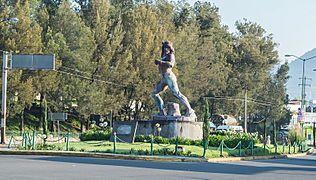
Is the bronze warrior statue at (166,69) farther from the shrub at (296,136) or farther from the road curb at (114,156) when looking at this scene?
the shrub at (296,136)

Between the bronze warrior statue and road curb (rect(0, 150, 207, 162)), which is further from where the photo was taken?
the bronze warrior statue

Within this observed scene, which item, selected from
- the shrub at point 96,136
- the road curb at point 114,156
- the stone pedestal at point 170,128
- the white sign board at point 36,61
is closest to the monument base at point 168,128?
the stone pedestal at point 170,128

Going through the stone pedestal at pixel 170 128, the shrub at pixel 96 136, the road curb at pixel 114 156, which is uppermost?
the stone pedestal at pixel 170 128

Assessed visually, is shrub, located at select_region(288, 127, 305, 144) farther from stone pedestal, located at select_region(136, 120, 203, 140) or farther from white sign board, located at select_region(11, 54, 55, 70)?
white sign board, located at select_region(11, 54, 55, 70)

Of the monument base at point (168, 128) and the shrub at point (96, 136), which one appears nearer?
the monument base at point (168, 128)

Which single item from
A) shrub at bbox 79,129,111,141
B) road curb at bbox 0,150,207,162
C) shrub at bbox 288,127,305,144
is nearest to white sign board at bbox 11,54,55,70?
shrub at bbox 79,129,111,141

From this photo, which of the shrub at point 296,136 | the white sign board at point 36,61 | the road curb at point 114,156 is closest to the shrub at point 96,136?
the white sign board at point 36,61

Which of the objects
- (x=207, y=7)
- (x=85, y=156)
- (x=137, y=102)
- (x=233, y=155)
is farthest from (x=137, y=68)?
(x=85, y=156)

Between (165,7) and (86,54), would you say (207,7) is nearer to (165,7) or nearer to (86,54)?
(165,7)

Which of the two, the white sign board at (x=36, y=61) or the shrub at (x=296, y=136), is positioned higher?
the white sign board at (x=36, y=61)

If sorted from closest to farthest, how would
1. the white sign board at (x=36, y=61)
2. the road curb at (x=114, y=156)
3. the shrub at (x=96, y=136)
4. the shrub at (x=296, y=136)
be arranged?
the road curb at (x=114, y=156) → the white sign board at (x=36, y=61) → the shrub at (x=96, y=136) → the shrub at (x=296, y=136)

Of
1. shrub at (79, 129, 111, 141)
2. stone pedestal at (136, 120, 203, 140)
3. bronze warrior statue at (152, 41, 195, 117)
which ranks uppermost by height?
bronze warrior statue at (152, 41, 195, 117)

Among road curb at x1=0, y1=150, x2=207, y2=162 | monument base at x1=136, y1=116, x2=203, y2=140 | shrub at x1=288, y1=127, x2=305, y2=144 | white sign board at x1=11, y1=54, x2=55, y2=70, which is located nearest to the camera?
road curb at x1=0, y1=150, x2=207, y2=162

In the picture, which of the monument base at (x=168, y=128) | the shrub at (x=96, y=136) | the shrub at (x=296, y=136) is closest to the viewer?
the monument base at (x=168, y=128)
